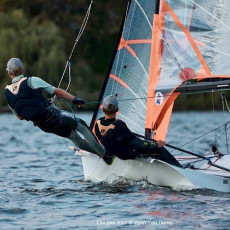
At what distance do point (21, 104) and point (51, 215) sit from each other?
1642mm

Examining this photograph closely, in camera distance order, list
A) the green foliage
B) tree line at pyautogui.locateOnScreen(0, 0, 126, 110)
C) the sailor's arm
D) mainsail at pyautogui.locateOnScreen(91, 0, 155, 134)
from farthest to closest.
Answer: tree line at pyautogui.locateOnScreen(0, 0, 126, 110) < the green foliage < mainsail at pyautogui.locateOnScreen(91, 0, 155, 134) < the sailor's arm

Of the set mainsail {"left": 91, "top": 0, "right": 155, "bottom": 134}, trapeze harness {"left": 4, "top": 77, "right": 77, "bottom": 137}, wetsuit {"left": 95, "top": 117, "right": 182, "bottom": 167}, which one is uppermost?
mainsail {"left": 91, "top": 0, "right": 155, "bottom": 134}

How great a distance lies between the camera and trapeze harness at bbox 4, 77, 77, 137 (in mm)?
10188

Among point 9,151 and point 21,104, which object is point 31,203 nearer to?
point 21,104

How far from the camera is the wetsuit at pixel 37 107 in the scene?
33.4 ft

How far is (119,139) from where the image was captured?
34.6ft

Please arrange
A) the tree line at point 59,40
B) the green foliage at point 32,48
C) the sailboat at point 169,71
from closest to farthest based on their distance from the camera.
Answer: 1. the sailboat at point 169,71
2. the green foliage at point 32,48
3. the tree line at point 59,40

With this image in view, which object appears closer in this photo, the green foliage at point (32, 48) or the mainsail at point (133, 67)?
the mainsail at point (133, 67)

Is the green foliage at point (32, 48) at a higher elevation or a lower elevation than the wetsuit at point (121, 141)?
higher

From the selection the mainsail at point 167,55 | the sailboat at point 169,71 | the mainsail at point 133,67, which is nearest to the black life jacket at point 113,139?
the sailboat at point 169,71

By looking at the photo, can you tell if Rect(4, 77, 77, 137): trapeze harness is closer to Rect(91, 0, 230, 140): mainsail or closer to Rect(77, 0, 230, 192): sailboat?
Rect(77, 0, 230, 192): sailboat

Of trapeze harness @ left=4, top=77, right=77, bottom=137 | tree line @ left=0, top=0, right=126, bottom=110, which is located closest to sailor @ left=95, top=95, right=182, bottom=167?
trapeze harness @ left=4, top=77, right=77, bottom=137

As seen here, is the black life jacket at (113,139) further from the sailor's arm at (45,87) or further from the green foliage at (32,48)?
the green foliage at (32,48)

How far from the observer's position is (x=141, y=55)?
1205cm
